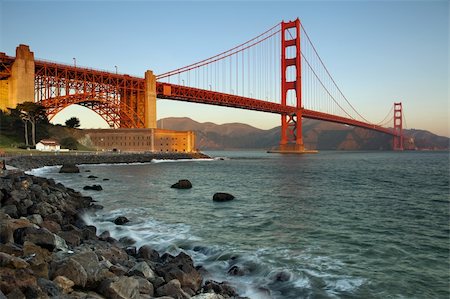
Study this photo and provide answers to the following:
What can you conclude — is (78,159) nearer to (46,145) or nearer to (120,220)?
(46,145)

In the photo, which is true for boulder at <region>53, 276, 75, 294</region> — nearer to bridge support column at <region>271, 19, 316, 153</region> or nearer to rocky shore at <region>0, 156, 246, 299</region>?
rocky shore at <region>0, 156, 246, 299</region>

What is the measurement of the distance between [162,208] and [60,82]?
60442 millimetres

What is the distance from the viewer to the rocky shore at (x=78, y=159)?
33.3 metres

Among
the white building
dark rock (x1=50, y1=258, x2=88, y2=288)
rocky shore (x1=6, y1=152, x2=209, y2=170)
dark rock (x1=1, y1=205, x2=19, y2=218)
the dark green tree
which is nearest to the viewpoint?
dark rock (x1=50, y1=258, x2=88, y2=288)

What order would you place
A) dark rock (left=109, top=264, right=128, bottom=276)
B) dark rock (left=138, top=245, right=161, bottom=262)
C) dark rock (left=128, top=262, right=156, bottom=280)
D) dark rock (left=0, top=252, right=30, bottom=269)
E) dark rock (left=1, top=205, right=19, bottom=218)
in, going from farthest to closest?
dark rock (left=1, top=205, right=19, bottom=218)
dark rock (left=138, top=245, right=161, bottom=262)
dark rock (left=128, top=262, right=156, bottom=280)
dark rock (left=109, top=264, right=128, bottom=276)
dark rock (left=0, top=252, right=30, bottom=269)

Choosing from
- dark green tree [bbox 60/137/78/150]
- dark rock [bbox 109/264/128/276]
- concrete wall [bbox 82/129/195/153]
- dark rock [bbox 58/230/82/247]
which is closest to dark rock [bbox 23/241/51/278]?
dark rock [bbox 109/264/128/276]

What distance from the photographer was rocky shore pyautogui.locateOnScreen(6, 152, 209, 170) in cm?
3329

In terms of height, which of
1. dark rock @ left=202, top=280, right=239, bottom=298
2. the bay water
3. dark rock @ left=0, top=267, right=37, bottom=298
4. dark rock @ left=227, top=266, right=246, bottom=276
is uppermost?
dark rock @ left=0, top=267, right=37, bottom=298

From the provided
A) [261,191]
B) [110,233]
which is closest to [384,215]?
[261,191]

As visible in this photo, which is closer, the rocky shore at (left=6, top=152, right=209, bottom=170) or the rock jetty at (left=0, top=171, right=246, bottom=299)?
the rock jetty at (left=0, top=171, right=246, bottom=299)

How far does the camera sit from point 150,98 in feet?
258

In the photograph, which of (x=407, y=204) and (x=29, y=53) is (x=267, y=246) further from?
(x=29, y=53)

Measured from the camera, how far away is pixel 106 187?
940 inches

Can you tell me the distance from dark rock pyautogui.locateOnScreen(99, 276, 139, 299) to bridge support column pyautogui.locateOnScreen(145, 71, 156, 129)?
7495 cm
